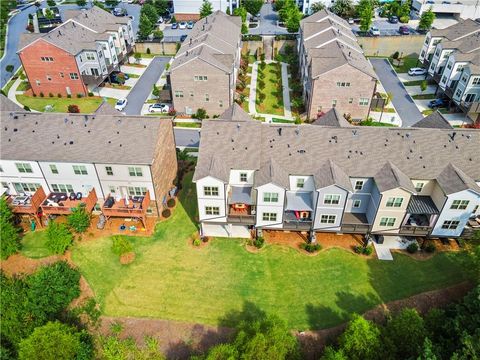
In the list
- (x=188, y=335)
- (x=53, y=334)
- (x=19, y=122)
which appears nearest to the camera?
(x=53, y=334)

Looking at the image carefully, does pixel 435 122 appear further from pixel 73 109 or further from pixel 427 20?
pixel 427 20

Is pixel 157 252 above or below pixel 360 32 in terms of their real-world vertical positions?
below

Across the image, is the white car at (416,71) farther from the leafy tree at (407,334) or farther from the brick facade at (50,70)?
the brick facade at (50,70)

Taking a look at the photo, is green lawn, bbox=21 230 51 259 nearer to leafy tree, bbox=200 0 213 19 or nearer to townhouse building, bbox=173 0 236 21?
leafy tree, bbox=200 0 213 19

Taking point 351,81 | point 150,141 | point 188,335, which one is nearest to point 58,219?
point 150,141

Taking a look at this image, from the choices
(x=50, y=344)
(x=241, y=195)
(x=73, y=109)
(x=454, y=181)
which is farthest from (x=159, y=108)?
(x=454, y=181)

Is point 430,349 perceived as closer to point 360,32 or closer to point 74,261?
point 74,261

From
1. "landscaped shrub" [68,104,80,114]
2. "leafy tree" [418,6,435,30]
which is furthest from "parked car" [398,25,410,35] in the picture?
"landscaped shrub" [68,104,80,114]
